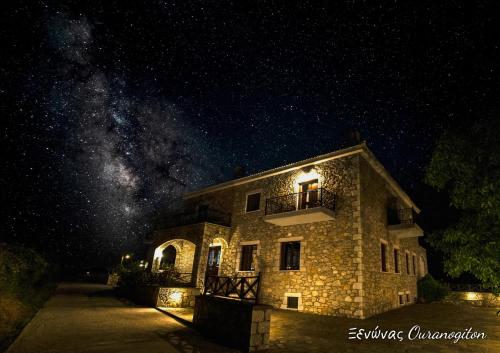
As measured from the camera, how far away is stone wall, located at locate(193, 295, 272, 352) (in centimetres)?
543

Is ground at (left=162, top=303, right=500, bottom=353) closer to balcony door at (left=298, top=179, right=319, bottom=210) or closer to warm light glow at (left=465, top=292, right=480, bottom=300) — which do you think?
balcony door at (left=298, top=179, right=319, bottom=210)

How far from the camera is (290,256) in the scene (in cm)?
1242

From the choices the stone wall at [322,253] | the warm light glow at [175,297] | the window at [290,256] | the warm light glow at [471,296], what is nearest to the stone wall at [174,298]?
the warm light glow at [175,297]

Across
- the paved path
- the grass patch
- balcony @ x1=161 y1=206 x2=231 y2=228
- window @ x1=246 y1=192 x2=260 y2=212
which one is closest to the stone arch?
balcony @ x1=161 y1=206 x2=231 y2=228

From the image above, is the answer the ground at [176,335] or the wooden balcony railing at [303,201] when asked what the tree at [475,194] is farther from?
the wooden balcony railing at [303,201]

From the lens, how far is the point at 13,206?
38.2 metres

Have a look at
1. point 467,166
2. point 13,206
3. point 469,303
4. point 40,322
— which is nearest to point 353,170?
point 467,166

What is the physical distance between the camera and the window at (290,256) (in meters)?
12.1

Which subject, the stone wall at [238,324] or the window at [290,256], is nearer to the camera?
the stone wall at [238,324]

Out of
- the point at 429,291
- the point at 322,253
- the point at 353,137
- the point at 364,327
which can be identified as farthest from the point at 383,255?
the point at 429,291

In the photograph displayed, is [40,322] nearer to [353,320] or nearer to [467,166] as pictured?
[353,320]

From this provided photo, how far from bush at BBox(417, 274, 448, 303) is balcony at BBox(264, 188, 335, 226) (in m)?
10.5

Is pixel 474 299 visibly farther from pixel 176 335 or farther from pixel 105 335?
pixel 105 335

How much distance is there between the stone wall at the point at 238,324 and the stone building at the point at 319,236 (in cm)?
547
